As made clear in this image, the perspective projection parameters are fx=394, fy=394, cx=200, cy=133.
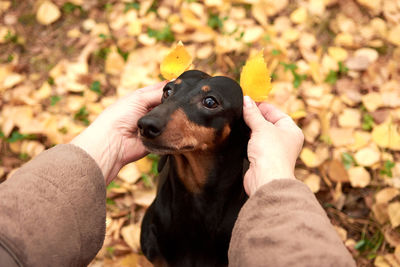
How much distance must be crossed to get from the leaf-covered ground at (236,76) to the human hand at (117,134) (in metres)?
0.79

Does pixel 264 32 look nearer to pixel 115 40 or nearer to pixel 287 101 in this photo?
pixel 287 101

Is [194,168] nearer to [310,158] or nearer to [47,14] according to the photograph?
→ [310,158]

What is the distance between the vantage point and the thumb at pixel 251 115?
176 cm

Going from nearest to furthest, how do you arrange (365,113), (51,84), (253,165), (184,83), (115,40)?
(253,165), (184,83), (365,113), (51,84), (115,40)

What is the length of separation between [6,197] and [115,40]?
8.37 feet

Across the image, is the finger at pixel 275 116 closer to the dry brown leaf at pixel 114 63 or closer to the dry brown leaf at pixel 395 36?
the dry brown leaf at pixel 114 63

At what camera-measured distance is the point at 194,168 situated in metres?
1.95

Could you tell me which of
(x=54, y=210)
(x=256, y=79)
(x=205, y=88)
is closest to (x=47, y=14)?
(x=205, y=88)

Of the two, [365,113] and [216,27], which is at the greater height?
[216,27]

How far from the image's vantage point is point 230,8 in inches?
146

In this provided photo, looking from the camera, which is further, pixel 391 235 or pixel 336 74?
pixel 336 74

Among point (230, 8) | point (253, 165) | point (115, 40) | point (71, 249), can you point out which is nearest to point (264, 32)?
point (230, 8)

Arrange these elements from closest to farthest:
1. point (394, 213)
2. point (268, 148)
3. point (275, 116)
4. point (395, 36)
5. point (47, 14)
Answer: point (268, 148)
point (275, 116)
point (394, 213)
point (395, 36)
point (47, 14)

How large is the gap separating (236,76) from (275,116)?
1486 mm
